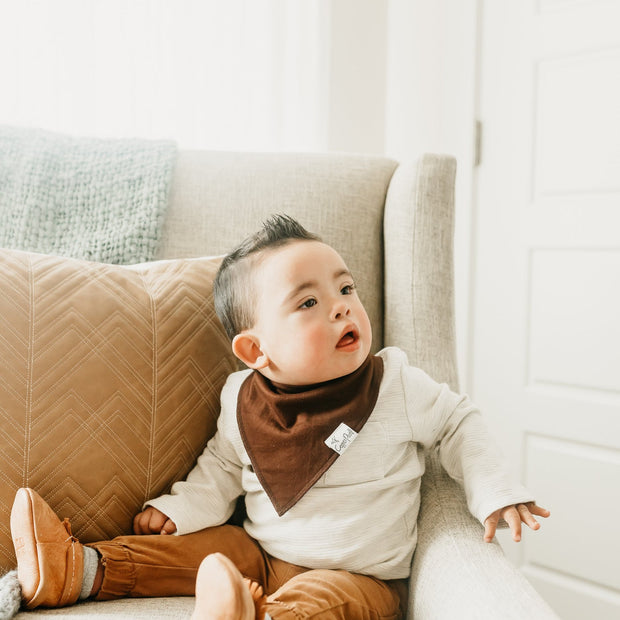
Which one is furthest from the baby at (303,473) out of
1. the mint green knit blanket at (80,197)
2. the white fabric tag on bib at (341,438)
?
the mint green knit blanket at (80,197)

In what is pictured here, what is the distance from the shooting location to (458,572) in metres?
0.78

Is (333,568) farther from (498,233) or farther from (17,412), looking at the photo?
(498,233)

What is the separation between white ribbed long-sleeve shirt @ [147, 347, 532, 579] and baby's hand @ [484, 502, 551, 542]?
12 millimetres

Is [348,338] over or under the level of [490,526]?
over

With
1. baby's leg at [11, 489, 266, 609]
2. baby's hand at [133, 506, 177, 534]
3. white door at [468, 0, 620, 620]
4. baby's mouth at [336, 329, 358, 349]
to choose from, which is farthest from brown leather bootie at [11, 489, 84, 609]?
white door at [468, 0, 620, 620]

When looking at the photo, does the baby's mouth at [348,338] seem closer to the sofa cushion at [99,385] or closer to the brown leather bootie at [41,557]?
the sofa cushion at [99,385]

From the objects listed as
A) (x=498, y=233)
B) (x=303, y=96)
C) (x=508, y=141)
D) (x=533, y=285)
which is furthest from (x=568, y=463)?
(x=303, y=96)

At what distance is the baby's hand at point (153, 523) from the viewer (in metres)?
0.93

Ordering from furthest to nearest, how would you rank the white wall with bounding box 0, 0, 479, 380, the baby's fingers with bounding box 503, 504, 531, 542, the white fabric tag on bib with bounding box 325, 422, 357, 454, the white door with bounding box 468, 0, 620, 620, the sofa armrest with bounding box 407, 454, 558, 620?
the white door with bounding box 468, 0, 620, 620 < the white wall with bounding box 0, 0, 479, 380 < the white fabric tag on bib with bounding box 325, 422, 357, 454 < the baby's fingers with bounding box 503, 504, 531, 542 < the sofa armrest with bounding box 407, 454, 558, 620

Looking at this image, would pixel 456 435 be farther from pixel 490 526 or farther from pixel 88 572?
pixel 88 572

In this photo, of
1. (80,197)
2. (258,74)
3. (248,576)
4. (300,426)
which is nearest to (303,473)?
(300,426)

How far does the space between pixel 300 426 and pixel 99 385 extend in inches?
11.0

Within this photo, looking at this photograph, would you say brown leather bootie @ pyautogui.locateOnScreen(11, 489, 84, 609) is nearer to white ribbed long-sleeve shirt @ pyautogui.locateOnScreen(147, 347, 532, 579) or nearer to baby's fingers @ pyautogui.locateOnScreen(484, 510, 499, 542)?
white ribbed long-sleeve shirt @ pyautogui.locateOnScreen(147, 347, 532, 579)

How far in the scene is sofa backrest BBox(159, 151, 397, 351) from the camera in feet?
3.85
